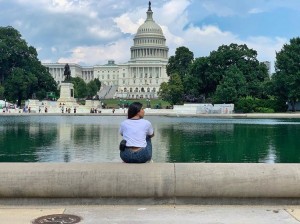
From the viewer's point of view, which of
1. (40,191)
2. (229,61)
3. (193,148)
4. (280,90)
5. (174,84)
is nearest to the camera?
(40,191)

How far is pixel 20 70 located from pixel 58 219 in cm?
9130

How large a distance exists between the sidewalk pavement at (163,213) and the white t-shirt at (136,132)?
1212 millimetres

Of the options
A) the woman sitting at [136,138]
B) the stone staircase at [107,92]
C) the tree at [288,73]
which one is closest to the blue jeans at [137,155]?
the woman sitting at [136,138]

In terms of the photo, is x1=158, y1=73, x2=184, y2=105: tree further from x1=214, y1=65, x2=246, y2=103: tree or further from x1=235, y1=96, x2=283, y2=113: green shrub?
x1=235, y1=96, x2=283, y2=113: green shrub

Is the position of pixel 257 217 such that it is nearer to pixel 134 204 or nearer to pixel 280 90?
pixel 134 204

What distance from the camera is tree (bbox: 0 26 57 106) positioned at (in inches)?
3597

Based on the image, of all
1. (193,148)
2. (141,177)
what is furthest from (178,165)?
(193,148)

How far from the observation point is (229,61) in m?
78.5

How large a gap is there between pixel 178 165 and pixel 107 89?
188154mm

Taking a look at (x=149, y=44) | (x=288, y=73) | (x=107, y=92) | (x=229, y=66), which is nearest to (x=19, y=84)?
(x=229, y=66)

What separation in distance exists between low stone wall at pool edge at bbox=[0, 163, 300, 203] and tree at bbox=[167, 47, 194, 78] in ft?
314

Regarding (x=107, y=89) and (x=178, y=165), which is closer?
(x=178, y=165)

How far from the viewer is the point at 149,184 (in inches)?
255

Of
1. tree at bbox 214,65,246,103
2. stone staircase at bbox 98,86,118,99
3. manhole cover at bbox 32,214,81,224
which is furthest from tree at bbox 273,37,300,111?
stone staircase at bbox 98,86,118,99
